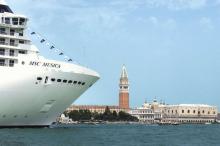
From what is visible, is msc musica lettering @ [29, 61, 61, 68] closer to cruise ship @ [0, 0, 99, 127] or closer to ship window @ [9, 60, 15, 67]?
cruise ship @ [0, 0, 99, 127]

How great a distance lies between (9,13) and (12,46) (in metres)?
4.59

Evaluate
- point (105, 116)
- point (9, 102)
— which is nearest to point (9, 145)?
point (9, 102)

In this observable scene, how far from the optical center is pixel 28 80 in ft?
193

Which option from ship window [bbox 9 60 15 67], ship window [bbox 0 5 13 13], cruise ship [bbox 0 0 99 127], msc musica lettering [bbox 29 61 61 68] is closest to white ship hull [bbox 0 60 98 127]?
cruise ship [bbox 0 0 99 127]

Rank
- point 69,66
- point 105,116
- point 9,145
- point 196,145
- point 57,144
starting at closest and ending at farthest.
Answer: point 9,145
point 57,144
point 196,145
point 69,66
point 105,116

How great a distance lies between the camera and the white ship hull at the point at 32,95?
58.0m

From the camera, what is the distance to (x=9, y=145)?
4428cm

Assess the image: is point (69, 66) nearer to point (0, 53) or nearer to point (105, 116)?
point (0, 53)

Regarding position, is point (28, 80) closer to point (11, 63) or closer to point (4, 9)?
point (11, 63)

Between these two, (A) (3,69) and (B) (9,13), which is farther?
(B) (9,13)

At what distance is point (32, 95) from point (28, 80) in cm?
179

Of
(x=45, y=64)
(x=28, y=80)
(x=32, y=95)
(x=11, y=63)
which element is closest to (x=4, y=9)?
(x=11, y=63)

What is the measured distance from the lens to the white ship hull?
190ft

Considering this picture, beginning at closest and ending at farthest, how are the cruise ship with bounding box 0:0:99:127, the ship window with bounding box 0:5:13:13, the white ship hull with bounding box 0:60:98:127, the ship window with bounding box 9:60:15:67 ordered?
the white ship hull with bounding box 0:60:98:127 → the cruise ship with bounding box 0:0:99:127 → the ship window with bounding box 9:60:15:67 → the ship window with bounding box 0:5:13:13
